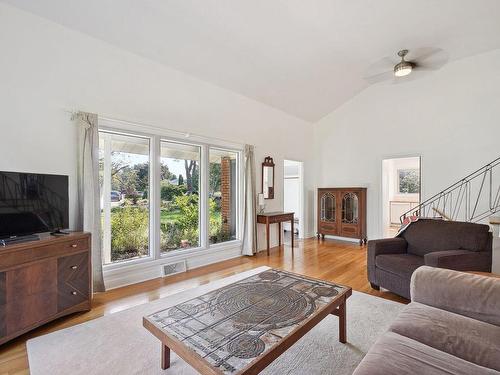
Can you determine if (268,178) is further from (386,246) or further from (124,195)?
(124,195)

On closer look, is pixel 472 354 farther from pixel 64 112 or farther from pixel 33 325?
pixel 64 112

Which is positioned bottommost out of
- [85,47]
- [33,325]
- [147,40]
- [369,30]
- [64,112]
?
[33,325]

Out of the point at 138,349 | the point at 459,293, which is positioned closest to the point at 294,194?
the point at 459,293

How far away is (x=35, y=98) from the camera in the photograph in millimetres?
2670

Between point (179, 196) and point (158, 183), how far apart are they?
45 centimetres

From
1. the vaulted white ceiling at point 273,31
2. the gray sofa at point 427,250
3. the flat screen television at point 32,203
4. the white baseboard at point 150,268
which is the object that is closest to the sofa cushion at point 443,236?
the gray sofa at point 427,250

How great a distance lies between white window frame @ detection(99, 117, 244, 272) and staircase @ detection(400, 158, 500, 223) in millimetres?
3092

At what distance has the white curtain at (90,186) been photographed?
9.47 feet

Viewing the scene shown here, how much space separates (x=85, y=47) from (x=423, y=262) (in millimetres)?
4581

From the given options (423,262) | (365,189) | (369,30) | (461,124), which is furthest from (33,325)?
(461,124)

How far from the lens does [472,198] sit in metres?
4.58

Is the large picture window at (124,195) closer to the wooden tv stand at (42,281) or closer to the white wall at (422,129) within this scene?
the wooden tv stand at (42,281)

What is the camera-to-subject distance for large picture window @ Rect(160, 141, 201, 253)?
12.6ft

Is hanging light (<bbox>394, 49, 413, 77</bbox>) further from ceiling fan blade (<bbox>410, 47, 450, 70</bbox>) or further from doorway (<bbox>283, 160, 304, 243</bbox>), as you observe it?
doorway (<bbox>283, 160, 304, 243</bbox>)
